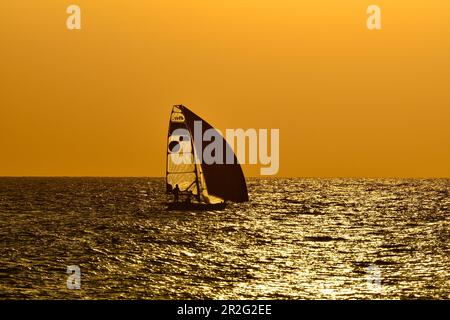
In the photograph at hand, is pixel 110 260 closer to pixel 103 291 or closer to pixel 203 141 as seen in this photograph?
pixel 103 291

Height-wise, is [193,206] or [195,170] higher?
[195,170]

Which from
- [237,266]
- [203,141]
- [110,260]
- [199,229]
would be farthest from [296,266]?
[203,141]

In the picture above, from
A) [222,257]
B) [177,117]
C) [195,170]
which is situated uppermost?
[177,117]

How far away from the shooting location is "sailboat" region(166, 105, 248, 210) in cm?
7306

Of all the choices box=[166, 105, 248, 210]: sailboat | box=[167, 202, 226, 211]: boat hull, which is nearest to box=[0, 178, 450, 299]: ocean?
box=[167, 202, 226, 211]: boat hull

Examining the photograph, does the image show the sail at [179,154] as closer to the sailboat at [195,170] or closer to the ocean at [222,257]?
the sailboat at [195,170]

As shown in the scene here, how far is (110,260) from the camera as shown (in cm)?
4134

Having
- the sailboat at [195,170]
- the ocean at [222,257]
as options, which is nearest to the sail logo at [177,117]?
the sailboat at [195,170]

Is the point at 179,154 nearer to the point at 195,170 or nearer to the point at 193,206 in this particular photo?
the point at 195,170

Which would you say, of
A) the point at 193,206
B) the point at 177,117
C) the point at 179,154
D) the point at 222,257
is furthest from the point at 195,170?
the point at 222,257

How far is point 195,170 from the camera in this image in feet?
244

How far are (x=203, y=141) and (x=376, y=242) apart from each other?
2792 centimetres

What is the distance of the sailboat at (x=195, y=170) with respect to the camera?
240 ft

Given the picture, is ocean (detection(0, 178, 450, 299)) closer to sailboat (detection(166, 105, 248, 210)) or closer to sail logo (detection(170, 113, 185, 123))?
sailboat (detection(166, 105, 248, 210))
